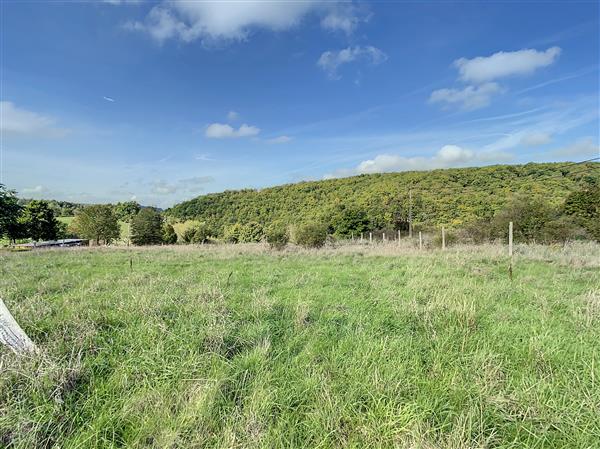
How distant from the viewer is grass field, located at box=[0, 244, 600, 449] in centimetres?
200

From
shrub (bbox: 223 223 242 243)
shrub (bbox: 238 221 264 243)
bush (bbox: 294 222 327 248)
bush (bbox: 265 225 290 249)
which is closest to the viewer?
bush (bbox: 265 225 290 249)

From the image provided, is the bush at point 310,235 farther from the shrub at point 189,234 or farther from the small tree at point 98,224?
the small tree at point 98,224

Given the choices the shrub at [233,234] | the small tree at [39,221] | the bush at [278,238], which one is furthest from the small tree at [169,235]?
the bush at [278,238]

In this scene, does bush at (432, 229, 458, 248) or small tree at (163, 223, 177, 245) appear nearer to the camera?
bush at (432, 229, 458, 248)

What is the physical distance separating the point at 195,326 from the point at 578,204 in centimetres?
2953

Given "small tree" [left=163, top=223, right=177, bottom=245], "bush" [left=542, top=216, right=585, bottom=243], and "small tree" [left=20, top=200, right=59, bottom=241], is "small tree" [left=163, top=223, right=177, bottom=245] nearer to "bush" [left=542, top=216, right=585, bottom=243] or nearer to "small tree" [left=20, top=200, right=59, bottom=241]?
"small tree" [left=20, top=200, right=59, bottom=241]

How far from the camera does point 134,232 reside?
4353cm

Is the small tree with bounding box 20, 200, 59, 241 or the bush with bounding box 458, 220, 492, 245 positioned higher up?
the small tree with bounding box 20, 200, 59, 241

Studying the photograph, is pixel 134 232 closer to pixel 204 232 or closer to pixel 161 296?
pixel 204 232

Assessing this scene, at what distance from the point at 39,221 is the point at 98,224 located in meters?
12.5

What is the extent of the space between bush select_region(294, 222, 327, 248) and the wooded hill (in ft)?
36.1

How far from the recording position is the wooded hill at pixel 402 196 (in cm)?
3619

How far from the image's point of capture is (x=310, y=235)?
2220cm

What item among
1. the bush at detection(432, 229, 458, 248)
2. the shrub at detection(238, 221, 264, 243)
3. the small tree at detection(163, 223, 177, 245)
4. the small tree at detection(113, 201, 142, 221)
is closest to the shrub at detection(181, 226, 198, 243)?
the small tree at detection(163, 223, 177, 245)
